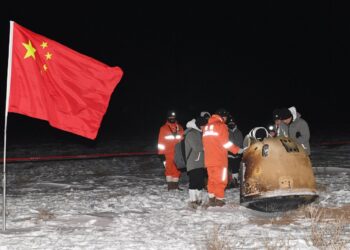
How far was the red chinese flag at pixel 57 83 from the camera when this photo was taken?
309 inches

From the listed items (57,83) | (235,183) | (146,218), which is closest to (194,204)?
(146,218)

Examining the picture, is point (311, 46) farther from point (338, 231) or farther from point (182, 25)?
point (338, 231)

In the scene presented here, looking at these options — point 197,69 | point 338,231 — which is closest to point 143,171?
point 338,231

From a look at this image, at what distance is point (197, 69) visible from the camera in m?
91.6

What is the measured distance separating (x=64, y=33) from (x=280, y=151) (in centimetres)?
10897

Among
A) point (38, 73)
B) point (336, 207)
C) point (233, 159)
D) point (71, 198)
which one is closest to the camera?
point (38, 73)

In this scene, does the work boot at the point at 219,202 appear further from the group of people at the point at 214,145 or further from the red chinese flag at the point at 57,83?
the red chinese flag at the point at 57,83

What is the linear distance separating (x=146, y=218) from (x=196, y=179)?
1.60 metres

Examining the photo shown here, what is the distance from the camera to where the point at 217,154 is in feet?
31.2

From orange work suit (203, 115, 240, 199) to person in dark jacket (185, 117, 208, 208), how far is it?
362 millimetres

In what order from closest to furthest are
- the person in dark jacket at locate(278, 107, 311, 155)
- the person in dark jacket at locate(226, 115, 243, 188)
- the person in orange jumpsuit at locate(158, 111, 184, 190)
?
the person in dark jacket at locate(278, 107, 311, 155)
the person in orange jumpsuit at locate(158, 111, 184, 190)
the person in dark jacket at locate(226, 115, 243, 188)

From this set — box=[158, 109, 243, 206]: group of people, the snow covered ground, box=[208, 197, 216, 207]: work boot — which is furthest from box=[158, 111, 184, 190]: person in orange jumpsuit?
box=[208, 197, 216, 207]: work boot

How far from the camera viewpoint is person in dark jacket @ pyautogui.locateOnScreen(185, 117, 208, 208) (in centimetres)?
987

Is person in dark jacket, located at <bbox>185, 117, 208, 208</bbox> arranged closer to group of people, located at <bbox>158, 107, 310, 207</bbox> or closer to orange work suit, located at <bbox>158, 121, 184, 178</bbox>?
group of people, located at <bbox>158, 107, 310, 207</bbox>
